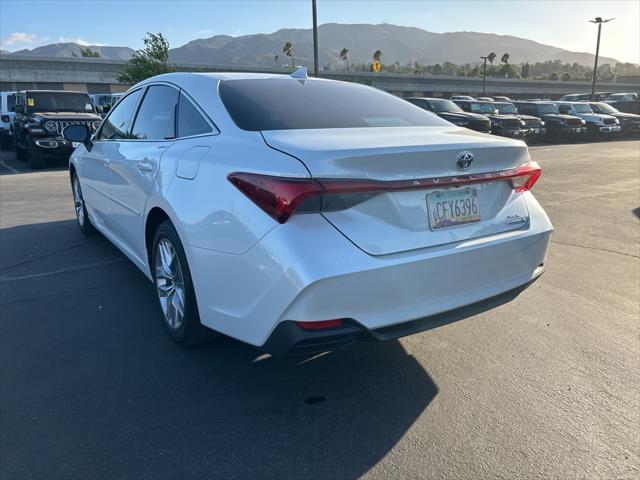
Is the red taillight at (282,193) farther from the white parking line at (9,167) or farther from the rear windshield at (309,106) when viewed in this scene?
the white parking line at (9,167)

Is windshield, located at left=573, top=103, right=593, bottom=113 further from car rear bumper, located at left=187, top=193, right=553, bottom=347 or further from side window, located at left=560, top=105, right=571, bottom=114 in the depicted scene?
car rear bumper, located at left=187, top=193, right=553, bottom=347

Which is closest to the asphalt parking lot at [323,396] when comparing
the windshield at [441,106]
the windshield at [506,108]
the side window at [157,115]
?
the side window at [157,115]

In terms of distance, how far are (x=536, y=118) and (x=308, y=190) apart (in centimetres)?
2189

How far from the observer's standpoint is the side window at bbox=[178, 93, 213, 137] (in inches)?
124

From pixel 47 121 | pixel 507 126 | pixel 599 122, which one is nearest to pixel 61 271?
pixel 47 121

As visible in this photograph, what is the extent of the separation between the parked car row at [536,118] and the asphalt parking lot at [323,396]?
15.7m

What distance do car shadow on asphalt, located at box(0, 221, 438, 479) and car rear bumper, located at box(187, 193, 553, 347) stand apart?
1.50 feet

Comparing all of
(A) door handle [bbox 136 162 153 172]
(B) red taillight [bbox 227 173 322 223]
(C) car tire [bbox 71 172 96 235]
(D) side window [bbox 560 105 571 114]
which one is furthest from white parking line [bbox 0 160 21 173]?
(D) side window [bbox 560 105 571 114]

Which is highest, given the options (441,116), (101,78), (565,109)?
(101,78)

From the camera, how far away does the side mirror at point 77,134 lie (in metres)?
5.20

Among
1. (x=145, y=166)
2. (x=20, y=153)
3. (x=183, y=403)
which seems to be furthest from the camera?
(x=20, y=153)

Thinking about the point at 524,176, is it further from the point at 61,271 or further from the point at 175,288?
the point at 61,271

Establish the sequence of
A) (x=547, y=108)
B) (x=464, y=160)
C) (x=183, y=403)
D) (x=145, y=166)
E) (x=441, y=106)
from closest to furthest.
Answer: (x=464, y=160) < (x=183, y=403) < (x=145, y=166) < (x=441, y=106) < (x=547, y=108)

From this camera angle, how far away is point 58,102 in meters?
14.8
